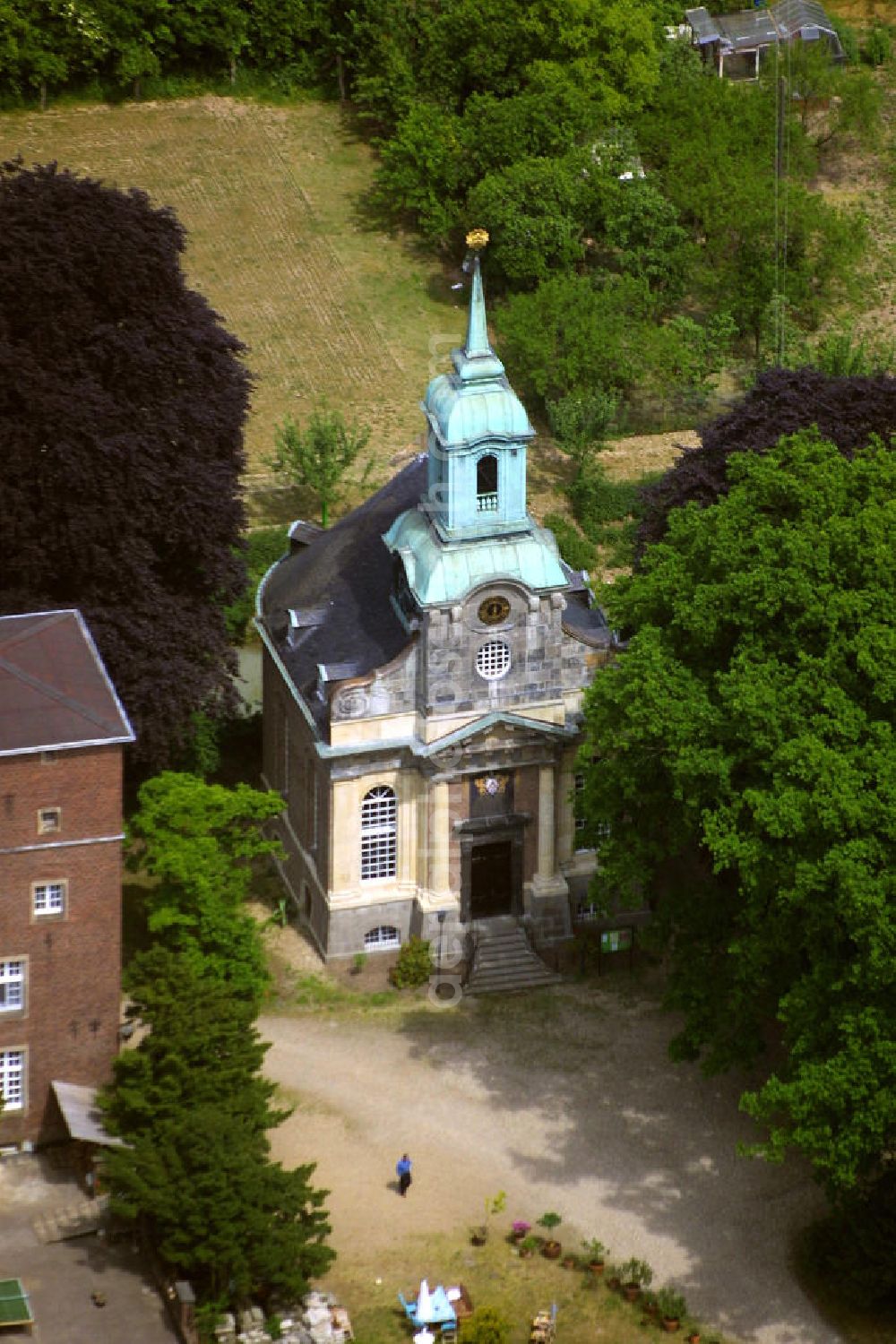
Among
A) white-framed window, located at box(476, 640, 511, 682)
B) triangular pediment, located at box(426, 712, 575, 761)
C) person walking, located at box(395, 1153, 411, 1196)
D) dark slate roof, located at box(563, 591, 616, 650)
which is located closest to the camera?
person walking, located at box(395, 1153, 411, 1196)

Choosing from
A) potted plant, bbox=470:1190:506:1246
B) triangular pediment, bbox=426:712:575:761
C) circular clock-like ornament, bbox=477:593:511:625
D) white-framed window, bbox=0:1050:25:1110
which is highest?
circular clock-like ornament, bbox=477:593:511:625

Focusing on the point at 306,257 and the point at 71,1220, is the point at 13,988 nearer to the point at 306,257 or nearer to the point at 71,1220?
the point at 71,1220

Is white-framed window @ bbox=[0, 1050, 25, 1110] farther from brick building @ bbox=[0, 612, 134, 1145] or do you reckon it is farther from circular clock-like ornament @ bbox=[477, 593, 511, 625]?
circular clock-like ornament @ bbox=[477, 593, 511, 625]

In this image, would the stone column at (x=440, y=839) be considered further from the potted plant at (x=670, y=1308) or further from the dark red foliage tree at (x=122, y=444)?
the potted plant at (x=670, y=1308)

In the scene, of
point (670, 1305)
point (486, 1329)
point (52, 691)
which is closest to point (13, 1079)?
point (52, 691)

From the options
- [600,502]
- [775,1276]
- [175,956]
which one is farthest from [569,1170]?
[600,502]

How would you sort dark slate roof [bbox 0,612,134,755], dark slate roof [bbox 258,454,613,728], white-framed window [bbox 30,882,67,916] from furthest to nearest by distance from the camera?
dark slate roof [bbox 258,454,613,728] < white-framed window [bbox 30,882,67,916] < dark slate roof [bbox 0,612,134,755]

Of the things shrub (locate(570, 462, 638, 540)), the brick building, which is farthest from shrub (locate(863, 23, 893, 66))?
the brick building

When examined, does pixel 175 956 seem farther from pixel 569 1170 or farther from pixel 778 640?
pixel 778 640
